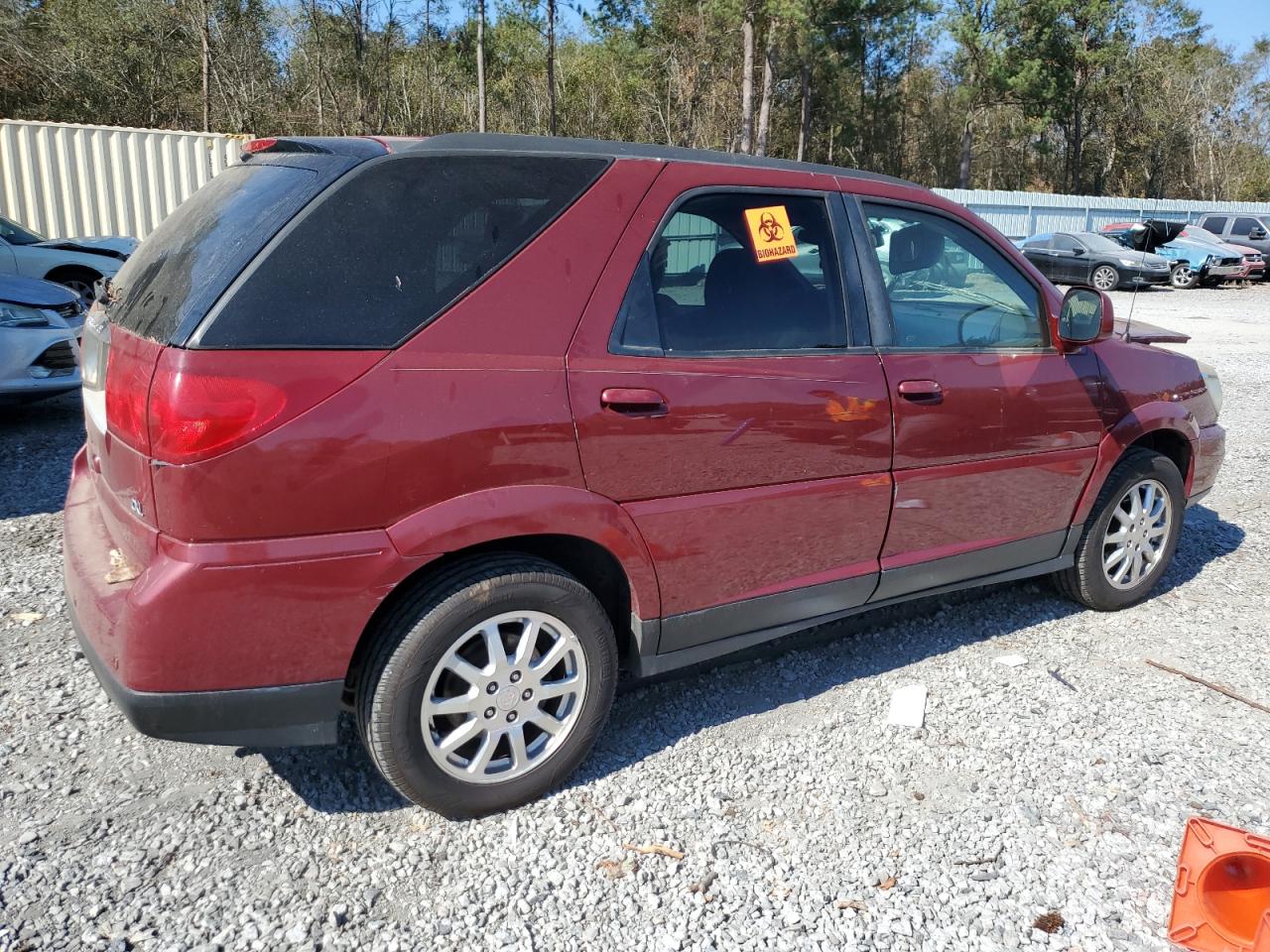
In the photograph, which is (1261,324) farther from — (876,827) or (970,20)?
(970,20)

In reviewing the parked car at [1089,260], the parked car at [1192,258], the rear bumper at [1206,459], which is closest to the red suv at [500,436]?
the rear bumper at [1206,459]

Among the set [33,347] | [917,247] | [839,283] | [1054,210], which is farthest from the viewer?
[1054,210]

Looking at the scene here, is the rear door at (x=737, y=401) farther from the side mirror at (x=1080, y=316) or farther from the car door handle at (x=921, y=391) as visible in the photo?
the side mirror at (x=1080, y=316)

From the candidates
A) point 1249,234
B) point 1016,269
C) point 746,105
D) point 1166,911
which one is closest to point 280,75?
point 746,105

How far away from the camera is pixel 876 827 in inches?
116

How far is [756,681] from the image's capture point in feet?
12.5

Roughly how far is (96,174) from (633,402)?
594 inches

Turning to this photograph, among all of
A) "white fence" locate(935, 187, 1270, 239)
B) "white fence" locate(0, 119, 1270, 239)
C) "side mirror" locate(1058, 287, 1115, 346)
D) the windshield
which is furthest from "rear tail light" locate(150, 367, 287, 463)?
"white fence" locate(935, 187, 1270, 239)

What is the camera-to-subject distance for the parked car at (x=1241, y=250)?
2522 centimetres

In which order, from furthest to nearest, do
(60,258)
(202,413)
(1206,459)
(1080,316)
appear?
(60,258)
(1206,459)
(1080,316)
(202,413)

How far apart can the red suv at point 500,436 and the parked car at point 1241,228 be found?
28388 mm

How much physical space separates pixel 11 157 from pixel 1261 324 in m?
20.4

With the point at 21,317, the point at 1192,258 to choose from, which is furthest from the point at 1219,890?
the point at 1192,258

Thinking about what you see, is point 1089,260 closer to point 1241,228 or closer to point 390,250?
point 1241,228
